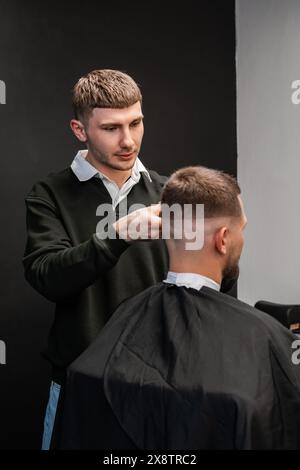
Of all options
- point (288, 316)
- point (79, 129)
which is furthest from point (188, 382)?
point (288, 316)

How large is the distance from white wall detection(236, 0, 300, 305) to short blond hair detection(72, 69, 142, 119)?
5.83 ft

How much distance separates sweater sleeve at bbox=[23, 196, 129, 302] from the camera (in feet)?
5.99

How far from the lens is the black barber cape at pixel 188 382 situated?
1522mm

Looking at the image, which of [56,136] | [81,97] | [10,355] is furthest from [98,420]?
[56,136]

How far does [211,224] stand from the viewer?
179 cm

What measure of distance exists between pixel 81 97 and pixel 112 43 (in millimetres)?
1534

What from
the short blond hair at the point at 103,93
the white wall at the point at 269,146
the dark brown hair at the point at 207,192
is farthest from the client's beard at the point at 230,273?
the white wall at the point at 269,146

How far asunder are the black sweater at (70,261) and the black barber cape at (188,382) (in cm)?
23

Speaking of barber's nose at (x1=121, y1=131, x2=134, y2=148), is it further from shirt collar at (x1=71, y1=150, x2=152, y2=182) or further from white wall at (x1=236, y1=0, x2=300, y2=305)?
white wall at (x1=236, y1=0, x2=300, y2=305)

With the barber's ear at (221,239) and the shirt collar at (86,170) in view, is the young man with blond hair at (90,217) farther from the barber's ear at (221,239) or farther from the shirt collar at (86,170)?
the barber's ear at (221,239)

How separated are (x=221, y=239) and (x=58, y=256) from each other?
0.52m

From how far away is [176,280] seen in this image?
185 cm
